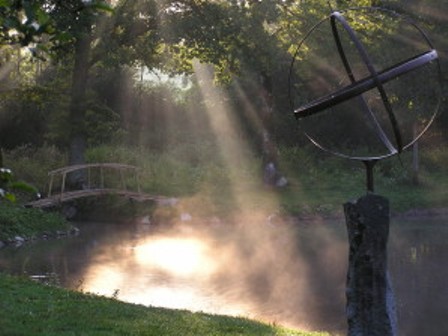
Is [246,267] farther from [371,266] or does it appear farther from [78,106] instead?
[78,106]

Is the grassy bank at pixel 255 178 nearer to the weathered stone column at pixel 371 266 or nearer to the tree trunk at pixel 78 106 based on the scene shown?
the tree trunk at pixel 78 106

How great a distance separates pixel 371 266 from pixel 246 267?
32.4 ft

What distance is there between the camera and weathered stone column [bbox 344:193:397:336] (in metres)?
8.13

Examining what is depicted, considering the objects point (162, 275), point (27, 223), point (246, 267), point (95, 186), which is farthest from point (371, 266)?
point (95, 186)

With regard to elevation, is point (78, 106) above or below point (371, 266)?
above

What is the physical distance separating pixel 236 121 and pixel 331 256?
798 inches

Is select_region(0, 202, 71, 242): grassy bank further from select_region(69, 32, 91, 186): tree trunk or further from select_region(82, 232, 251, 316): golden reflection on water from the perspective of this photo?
select_region(69, 32, 91, 186): tree trunk

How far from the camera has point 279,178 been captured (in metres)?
30.3

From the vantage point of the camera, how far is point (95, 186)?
92.0ft

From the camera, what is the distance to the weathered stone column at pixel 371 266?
26.7 feet

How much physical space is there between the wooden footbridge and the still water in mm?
1320

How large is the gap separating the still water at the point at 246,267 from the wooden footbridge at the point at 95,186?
4.33 feet

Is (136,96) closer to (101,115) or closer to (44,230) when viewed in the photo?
(101,115)

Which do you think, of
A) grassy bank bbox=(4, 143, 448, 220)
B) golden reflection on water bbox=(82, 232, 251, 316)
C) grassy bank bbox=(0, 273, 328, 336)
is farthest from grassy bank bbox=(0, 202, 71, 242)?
grassy bank bbox=(0, 273, 328, 336)
